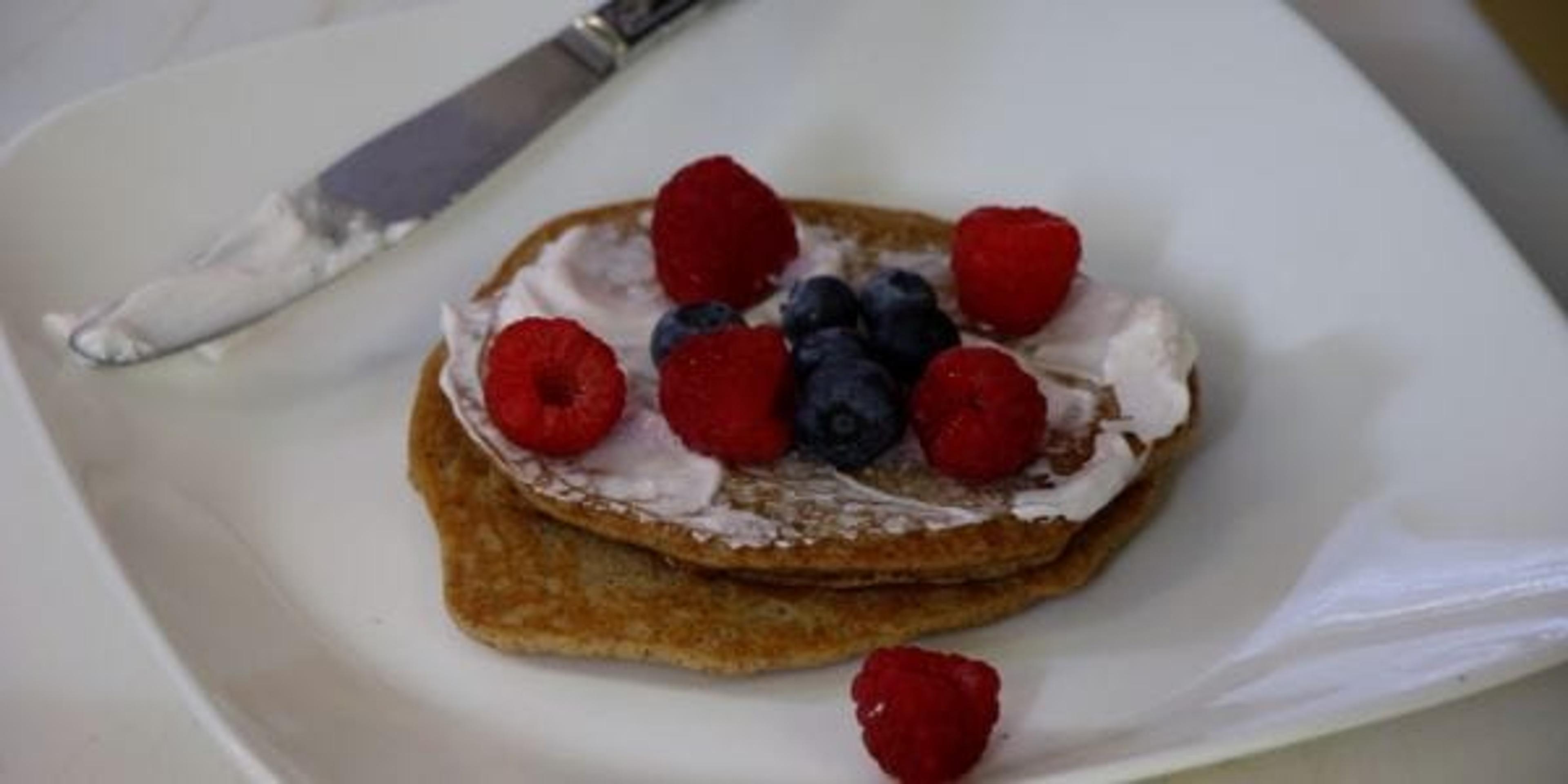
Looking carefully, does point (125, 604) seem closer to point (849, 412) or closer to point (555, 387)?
point (555, 387)

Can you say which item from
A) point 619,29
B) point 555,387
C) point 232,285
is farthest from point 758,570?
point 619,29

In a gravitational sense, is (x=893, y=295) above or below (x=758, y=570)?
above

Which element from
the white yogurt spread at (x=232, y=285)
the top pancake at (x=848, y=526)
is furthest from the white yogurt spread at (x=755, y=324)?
the white yogurt spread at (x=232, y=285)

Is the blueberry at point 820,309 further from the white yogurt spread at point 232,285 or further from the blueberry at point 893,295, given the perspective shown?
the white yogurt spread at point 232,285

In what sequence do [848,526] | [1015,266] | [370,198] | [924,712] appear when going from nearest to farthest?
1. [924,712]
2. [848,526]
3. [1015,266]
4. [370,198]

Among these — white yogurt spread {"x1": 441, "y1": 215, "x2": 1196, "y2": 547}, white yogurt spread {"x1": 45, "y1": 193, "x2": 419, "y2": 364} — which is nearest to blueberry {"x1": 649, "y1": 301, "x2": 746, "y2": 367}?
white yogurt spread {"x1": 441, "y1": 215, "x2": 1196, "y2": 547}

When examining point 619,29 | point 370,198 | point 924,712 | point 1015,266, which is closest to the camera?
point 924,712

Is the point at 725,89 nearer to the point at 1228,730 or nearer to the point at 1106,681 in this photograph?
the point at 1106,681
